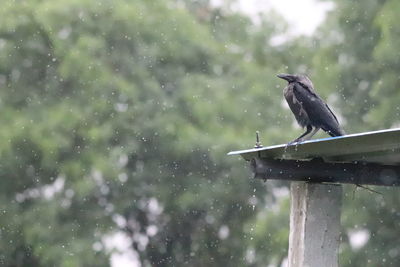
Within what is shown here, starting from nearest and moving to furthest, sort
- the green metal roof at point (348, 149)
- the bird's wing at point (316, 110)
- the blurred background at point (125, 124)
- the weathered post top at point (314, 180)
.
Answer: the green metal roof at point (348, 149) < the weathered post top at point (314, 180) < the bird's wing at point (316, 110) < the blurred background at point (125, 124)

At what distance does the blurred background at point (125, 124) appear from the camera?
1633cm

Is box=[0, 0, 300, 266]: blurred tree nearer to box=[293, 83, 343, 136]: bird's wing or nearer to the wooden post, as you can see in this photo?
box=[293, 83, 343, 136]: bird's wing

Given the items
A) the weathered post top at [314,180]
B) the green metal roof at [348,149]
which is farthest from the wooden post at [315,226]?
the green metal roof at [348,149]

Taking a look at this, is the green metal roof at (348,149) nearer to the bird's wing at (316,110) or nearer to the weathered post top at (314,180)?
the weathered post top at (314,180)

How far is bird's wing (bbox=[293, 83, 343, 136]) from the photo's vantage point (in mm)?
6434

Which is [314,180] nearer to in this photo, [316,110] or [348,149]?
[348,149]

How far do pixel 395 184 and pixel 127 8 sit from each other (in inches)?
454

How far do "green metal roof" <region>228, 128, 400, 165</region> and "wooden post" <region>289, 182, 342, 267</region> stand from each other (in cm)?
19

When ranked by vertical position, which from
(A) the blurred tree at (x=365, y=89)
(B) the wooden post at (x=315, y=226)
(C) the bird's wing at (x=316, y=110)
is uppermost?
(A) the blurred tree at (x=365, y=89)

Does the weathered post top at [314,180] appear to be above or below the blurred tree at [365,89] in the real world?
below

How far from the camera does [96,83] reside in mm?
16391

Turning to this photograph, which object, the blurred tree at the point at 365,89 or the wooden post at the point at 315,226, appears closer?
the wooden post at the point at 315,226

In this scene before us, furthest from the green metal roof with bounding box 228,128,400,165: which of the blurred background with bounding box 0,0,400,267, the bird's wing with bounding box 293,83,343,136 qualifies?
the blurred background with bounding box 0,0,400,267

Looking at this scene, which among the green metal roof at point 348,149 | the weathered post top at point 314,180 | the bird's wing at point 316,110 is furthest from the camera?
the bird's wing at point 316,110
